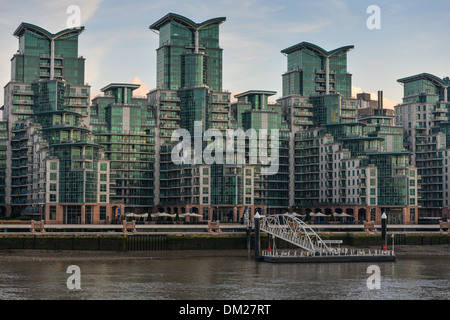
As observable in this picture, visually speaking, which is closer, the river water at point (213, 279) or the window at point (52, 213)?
the river water at point (213, 279)

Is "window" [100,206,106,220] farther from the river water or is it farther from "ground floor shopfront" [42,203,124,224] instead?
the river water

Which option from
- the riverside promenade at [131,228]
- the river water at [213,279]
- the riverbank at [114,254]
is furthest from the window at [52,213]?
the river water at [213,279]

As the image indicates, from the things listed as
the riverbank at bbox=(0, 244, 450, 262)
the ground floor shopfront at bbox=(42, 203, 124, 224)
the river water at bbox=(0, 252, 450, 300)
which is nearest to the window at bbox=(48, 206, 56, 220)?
the ground floor shopfront at bbox=(42, 203, 124, 224)

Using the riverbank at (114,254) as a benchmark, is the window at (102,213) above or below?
above

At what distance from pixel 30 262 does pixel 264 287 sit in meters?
49.6

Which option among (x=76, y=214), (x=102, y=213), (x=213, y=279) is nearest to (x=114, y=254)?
(x=213, y=279)

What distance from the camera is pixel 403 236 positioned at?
6811 inches

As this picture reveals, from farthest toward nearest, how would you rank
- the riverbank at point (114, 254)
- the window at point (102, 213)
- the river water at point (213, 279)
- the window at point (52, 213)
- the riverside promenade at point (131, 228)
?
1. the window at point (102, 213)
2. the window at point (52, 213)
3. the riverside promenade at point (131, 228)
4. the riverbank at point (114, 254)
5. the river water at point (213, 279)

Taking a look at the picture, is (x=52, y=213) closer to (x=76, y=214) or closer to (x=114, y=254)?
(x=76, y=214)

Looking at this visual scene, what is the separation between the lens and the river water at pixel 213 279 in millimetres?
90562

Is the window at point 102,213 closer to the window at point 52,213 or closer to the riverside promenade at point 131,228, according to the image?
the window at point 52,213

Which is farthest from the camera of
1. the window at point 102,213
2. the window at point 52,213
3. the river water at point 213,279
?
the window at point 102,213

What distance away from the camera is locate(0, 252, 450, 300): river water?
90562 mm
